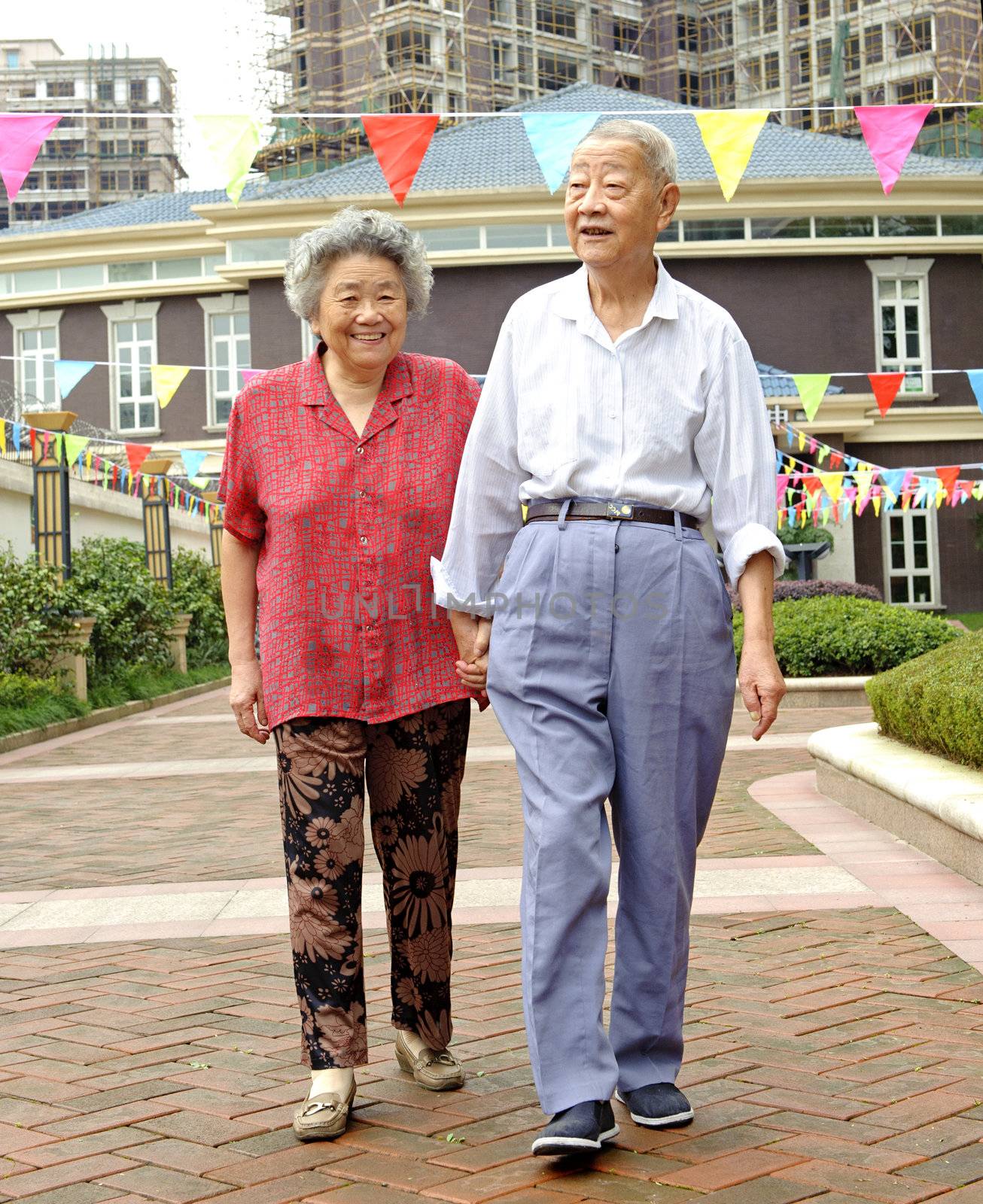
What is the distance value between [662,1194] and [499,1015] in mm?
1412

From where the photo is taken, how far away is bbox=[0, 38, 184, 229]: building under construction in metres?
89.8

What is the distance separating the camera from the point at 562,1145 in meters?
3.03

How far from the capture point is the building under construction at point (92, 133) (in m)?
89.8

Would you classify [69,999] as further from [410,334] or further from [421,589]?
[410,334]

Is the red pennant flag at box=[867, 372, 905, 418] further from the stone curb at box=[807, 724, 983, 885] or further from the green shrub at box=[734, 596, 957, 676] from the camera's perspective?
the stone curb at box=[807, 724, 983, 885]

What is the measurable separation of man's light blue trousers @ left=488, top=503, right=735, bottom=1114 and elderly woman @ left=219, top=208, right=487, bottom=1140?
0.35 m

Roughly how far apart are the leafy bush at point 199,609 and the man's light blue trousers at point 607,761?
1979cm

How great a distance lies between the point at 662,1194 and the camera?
116 inches

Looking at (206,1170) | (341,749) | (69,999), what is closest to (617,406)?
(341,749)

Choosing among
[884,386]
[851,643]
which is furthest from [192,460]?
[851,643]

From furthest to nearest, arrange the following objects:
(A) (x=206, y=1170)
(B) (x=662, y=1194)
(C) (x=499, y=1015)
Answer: (C) (x=499, y=1015) < (A) (x=206, y=1170) < (B) (x=662, y=1194)

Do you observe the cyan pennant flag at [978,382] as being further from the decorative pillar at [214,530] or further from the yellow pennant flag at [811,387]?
the decorative pillar at [214,530]

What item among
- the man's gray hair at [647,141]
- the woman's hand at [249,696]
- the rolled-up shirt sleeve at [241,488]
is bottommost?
the woman's hand at [249,696]

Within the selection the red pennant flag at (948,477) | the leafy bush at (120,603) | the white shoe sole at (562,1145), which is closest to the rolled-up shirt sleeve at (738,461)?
the white shoe sole at (562,1145)
